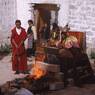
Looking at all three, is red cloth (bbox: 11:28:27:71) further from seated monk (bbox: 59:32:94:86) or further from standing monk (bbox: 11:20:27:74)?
seated monk (bbox: 59:32:94:86)

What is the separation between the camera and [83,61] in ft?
40.1

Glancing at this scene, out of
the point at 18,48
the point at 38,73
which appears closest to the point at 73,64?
the point at 38,73

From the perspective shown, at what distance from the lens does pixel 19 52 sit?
13.3 metres

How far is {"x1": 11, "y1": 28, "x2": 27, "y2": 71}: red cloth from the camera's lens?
13.1 metres

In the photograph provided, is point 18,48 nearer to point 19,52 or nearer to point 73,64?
point 19,52

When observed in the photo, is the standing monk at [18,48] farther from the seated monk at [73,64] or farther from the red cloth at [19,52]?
the seated monk at [73,64]

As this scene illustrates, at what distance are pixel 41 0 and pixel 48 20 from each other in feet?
3.42

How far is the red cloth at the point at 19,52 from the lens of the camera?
13133 millimetres

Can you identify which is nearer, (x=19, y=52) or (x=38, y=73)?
(x=38, y=73)

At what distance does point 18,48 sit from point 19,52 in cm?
16

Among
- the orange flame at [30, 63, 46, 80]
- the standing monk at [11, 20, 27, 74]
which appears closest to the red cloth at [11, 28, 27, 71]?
the standing monk at [11, 20, 27, 74]

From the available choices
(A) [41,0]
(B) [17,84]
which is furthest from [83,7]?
(B) [17,84]

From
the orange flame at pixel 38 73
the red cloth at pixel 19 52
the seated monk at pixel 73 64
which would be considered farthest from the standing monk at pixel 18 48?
the seated monk at pixel 73 64

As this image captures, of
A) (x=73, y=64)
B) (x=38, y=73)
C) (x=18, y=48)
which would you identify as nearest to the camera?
(x=38, y=73)
